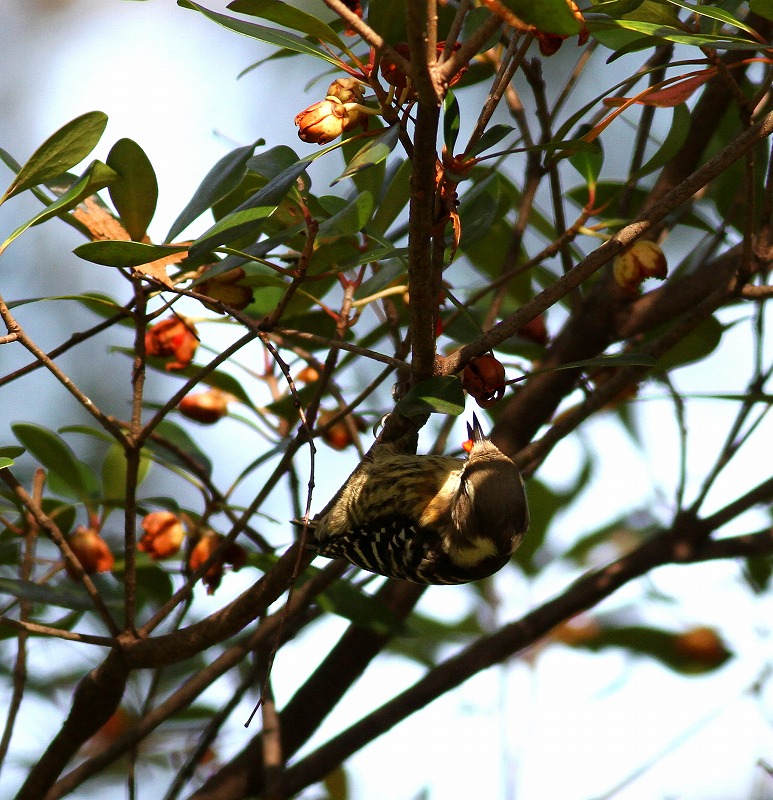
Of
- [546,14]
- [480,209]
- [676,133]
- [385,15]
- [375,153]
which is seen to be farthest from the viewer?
[480,209]

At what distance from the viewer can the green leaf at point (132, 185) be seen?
1562 mm

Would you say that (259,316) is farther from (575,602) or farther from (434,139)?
(434,139)

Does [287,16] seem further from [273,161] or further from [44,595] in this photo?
[44,595]

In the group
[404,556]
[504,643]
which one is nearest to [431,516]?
[404,556]

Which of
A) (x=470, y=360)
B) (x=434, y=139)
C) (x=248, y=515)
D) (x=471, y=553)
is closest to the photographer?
(x=434, y=139)

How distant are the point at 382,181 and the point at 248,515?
668mm

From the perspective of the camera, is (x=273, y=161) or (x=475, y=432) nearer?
(x=273, y=161)

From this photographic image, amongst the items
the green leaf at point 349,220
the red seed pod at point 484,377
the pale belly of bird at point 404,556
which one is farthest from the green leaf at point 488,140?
the pale belly of bird at point 404,556

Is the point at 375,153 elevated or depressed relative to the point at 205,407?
depressed

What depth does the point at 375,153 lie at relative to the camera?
1.25 m

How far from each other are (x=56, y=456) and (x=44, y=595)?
445 millimetres

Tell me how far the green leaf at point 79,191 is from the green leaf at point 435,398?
54 cm

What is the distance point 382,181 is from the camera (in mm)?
1807

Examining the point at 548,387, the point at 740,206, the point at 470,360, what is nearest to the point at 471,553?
the point at 548,387
